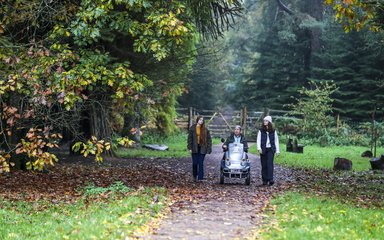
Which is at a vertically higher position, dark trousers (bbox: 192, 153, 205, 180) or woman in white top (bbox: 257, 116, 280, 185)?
woman in white top (bbox: 257, 116, 280, 185)

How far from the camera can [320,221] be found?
824cm

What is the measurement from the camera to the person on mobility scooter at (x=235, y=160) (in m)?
13.4

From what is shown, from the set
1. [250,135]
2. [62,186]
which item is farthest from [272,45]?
[62,186]

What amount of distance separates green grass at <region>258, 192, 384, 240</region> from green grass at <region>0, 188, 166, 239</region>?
7.05 ft

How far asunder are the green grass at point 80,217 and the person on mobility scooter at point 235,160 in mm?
2774

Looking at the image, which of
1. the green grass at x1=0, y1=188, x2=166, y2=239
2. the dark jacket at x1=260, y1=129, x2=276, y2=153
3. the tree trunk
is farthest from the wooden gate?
the green grass at x1=0, y1=188, x2=166, y2=239

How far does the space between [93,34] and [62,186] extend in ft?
14.2

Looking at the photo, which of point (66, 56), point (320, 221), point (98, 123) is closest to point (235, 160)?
point (66, 56)

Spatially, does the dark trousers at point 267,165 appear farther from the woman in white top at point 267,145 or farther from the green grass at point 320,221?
the green grass at point 320,221

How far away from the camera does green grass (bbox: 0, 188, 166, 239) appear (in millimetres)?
7449

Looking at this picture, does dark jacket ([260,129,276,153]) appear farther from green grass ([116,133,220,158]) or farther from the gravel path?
green grass ([116,133,220,158])

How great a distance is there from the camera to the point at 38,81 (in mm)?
10938

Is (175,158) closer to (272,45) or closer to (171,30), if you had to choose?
(171,30)

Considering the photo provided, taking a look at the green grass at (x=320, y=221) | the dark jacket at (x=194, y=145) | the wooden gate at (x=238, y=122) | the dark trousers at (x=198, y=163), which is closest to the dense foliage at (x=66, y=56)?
the dark jacket at (x=194, y=145)
